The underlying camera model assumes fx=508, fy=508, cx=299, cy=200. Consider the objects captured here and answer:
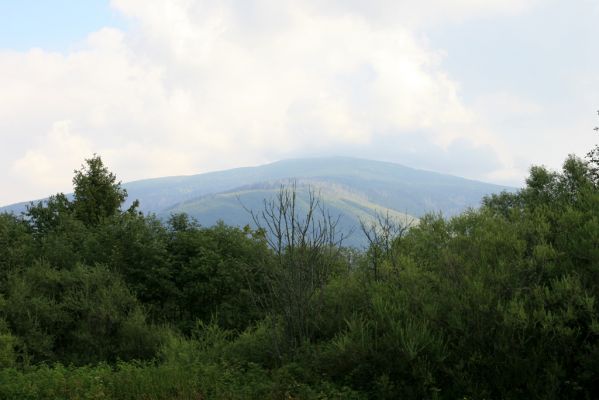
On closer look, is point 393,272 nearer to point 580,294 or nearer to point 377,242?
point 377,242

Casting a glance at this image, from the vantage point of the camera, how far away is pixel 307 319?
11500 mm

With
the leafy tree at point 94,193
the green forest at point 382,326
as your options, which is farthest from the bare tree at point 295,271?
the leafy tree at point 94,193

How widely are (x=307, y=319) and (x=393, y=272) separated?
91.9 inches

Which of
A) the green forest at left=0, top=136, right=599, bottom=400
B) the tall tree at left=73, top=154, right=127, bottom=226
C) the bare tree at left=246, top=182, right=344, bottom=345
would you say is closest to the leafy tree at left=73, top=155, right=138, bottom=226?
the tall tree at left=73, top=154, right=127, bottom=226

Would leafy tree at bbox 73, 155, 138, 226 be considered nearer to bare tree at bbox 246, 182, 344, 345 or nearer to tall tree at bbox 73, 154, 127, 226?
tall tree at bbox 73, 154, 127, 226

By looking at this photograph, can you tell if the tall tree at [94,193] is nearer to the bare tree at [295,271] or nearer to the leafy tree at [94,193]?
the leafy tree at [94,193]

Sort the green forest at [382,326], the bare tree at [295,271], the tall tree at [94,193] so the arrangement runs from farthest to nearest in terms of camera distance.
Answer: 1. the tall tree at [94,193]
2. the bare tree at [295,271]
3. the green forest at [382,326]

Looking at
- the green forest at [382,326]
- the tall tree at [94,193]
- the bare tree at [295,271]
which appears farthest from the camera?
the tall tree at [94,193]

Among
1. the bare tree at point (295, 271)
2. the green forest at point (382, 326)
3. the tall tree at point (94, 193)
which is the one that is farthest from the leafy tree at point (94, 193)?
the bare tree at point (295, 271)

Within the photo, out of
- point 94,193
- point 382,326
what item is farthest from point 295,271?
point 94,193

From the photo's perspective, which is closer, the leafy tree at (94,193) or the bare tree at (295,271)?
the bare tree at (295,271)

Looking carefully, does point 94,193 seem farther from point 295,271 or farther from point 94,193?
point 295,271

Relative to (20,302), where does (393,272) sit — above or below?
above

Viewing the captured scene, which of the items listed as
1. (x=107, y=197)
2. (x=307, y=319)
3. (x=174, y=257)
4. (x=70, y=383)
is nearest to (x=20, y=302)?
(x=174, y=257)
